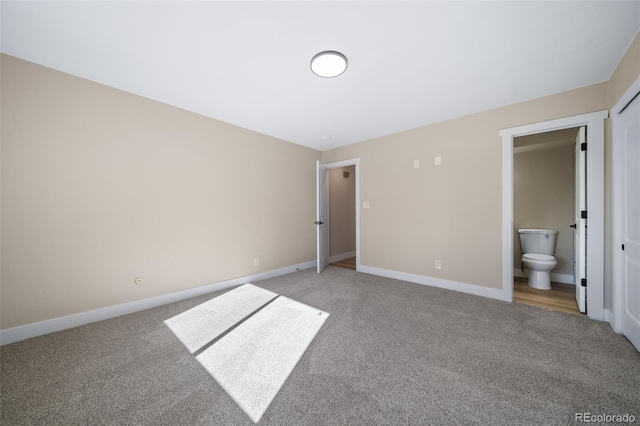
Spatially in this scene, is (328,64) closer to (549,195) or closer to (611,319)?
(611,319)

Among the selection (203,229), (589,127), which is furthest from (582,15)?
(203,229)

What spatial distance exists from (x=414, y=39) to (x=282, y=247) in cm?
347

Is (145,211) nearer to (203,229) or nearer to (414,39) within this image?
(203,229)

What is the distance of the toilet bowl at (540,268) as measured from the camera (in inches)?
131

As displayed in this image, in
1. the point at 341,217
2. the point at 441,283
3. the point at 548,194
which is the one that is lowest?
the point at 441,283

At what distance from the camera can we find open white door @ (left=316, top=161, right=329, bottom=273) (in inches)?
166

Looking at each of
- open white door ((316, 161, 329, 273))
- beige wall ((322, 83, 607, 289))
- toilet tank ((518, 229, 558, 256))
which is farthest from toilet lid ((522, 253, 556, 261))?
open white door ((316, 161, 329, 273))

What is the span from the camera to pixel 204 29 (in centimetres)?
172

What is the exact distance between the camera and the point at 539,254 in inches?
143

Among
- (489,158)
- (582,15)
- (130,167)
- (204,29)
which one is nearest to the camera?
(582,15)

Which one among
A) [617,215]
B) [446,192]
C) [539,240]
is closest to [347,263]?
[446,192]

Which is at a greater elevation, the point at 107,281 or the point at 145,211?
the point at 145,211

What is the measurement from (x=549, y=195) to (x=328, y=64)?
14.4 feet

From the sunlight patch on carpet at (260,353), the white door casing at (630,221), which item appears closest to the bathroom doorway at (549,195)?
the white door casing at (630,221)
